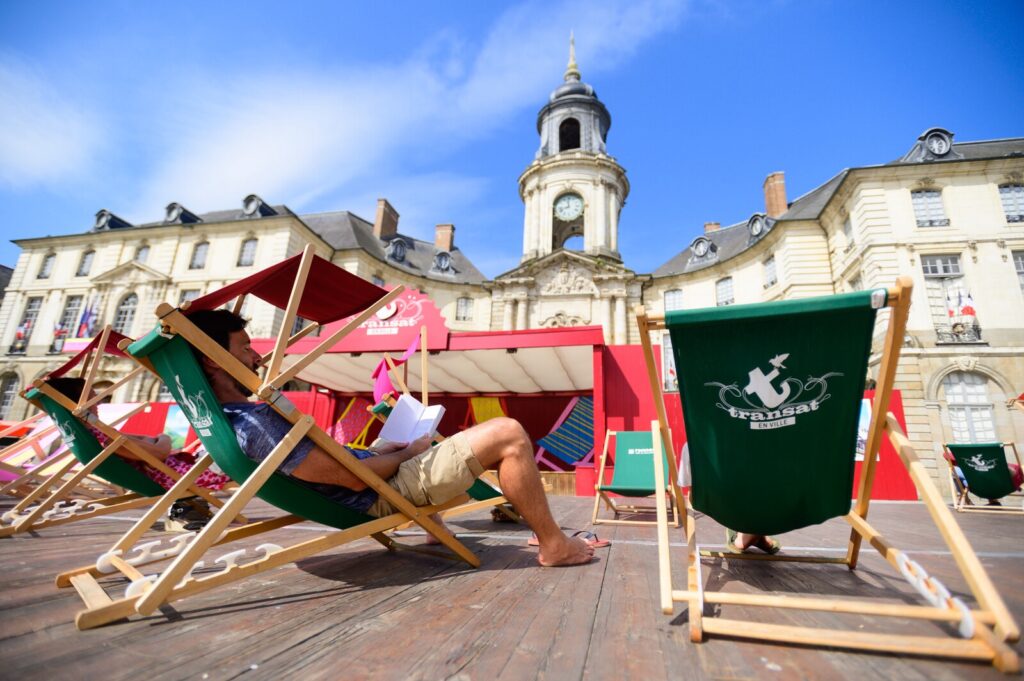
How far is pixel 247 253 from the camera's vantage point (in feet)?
70.0

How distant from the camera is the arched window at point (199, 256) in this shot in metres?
21.6

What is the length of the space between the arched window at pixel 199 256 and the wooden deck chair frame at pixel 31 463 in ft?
60.2

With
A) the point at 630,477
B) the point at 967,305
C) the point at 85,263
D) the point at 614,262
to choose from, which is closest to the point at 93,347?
the point at 630,477

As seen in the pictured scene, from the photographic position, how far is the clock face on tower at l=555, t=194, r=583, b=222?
24.2 metres

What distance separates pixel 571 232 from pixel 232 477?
81.4ft

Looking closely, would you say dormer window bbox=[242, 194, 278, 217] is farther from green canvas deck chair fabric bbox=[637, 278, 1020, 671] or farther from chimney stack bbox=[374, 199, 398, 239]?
green canvas deck chair fabric bbox=[637, 278, 1020, 671]

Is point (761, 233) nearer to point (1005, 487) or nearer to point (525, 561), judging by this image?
point (1005, 487)

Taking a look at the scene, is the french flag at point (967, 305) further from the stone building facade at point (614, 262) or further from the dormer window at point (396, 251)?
the dormer window at point (396, 251)

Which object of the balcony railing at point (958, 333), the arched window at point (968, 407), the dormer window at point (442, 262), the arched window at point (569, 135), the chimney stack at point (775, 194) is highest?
the arched window at point (569, 135)

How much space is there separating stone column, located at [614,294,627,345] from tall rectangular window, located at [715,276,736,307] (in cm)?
451

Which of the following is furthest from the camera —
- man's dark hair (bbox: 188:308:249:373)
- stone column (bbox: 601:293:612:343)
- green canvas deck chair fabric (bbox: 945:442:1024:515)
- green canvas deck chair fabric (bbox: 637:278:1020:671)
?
stone column (bbox: 601:293:612:343)

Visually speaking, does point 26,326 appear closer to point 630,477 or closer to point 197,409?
point 197,409

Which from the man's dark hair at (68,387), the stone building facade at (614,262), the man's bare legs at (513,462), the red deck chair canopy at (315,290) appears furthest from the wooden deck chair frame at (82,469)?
the stone building facade at (614,262)

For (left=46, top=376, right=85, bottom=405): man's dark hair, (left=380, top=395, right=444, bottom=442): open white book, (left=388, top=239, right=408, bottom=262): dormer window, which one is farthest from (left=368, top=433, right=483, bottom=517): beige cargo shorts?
(left=388, top=239, right=408, bottom=262): dormer window
